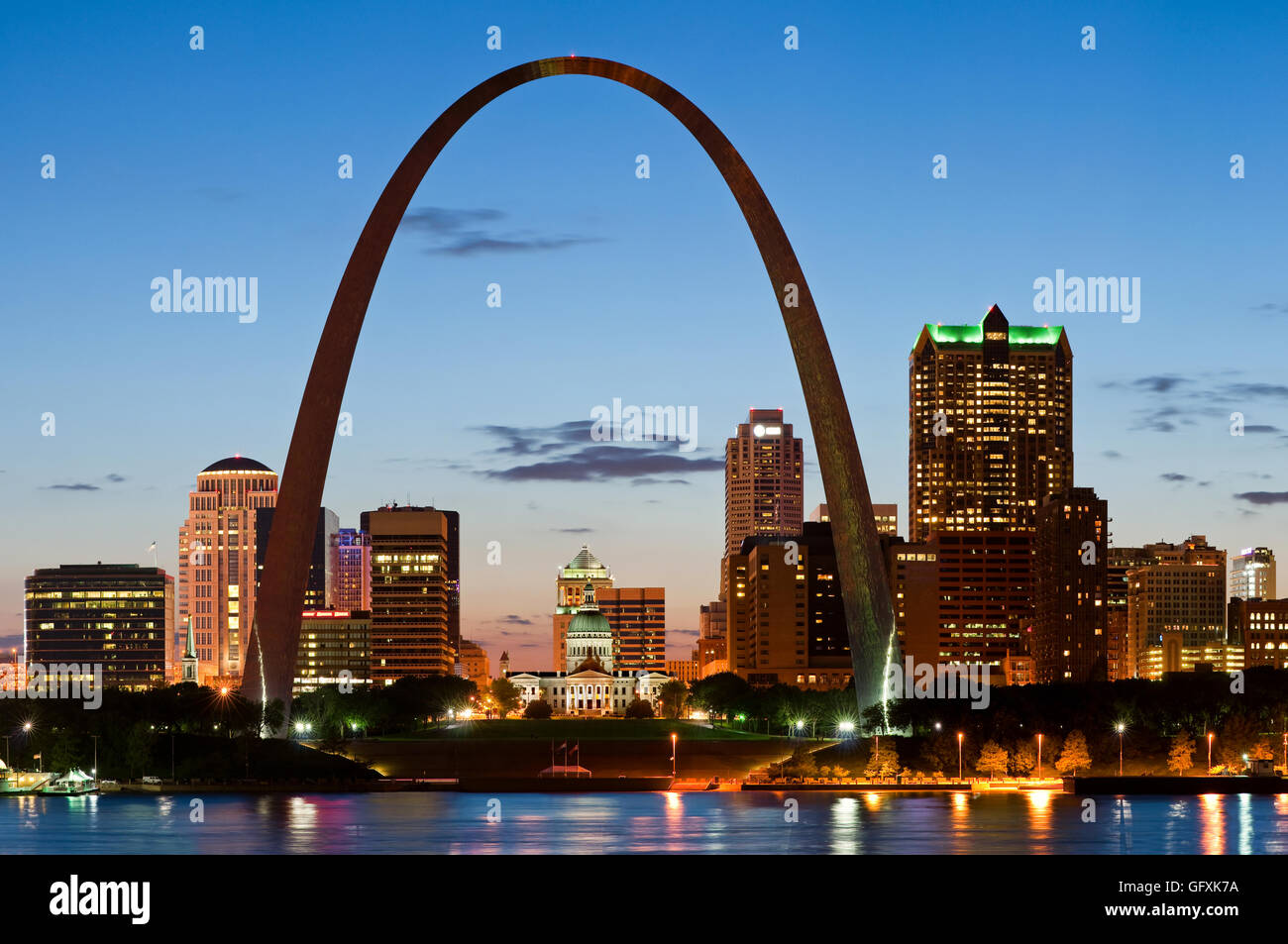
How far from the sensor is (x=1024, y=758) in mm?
92000

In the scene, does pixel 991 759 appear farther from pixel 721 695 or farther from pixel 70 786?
pixel 721 695

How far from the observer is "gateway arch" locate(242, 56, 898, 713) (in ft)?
241

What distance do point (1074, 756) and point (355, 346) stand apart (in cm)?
4037

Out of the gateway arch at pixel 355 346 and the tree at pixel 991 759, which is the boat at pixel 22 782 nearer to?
the gateway arch at pixel 355 346

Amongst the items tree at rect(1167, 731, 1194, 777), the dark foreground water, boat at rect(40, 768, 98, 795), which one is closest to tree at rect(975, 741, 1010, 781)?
the dark foreground water

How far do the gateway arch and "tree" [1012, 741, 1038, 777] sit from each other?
44.5 ft

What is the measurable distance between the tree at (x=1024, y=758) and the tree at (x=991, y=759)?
1.52 metres

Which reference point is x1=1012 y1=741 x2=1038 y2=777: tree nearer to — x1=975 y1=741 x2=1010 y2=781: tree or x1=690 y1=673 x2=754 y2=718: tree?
x1=975 y1=741 x2=1010 y2=781: tree

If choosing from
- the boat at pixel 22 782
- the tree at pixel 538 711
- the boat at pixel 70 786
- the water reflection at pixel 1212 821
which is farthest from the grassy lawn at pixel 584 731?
the water reflection at pixel 1212 821

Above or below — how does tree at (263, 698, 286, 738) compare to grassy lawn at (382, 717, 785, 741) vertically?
above

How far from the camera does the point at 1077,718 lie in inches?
3701

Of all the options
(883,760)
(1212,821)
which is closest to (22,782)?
(883,760)
